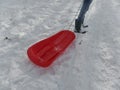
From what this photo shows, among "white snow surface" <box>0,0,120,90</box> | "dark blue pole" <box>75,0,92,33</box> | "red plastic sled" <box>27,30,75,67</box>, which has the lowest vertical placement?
"white snow surface" <box>0,0,120,90</box>

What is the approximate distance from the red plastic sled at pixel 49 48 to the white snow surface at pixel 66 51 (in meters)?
0.12

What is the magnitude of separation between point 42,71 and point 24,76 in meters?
0.34

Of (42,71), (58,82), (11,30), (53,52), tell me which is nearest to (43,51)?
(53,52)

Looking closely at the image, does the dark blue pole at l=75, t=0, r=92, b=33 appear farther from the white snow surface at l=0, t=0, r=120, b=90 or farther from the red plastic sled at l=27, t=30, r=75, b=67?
the red plastic sled at l=27, t=30, r=75, b=67

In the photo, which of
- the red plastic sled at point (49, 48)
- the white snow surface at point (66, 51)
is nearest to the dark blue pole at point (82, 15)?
the white snow surface at point (66, 51)

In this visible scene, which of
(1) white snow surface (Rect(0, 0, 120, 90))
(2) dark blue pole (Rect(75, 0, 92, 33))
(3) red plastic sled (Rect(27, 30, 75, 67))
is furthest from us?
(2) dark blue pole (Rect(75, 0, 92, 33))

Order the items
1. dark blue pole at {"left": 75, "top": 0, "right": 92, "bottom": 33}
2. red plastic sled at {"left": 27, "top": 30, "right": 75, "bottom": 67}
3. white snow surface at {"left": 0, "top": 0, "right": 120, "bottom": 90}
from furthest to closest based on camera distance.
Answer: dark blue pole at {"left": 75, "top": 0, "right": 92, "bottom": 33}
red plastic sled at {"left": 27, "top": 30, "right": 75, "bottom": 67}
white snow surface at {"left": 0, "top": 0, "right": 120, "bottom": 90}

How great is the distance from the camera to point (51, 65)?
4.94 m

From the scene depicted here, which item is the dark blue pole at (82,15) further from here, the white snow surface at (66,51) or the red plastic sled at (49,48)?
the red plastic sled at (49,48)

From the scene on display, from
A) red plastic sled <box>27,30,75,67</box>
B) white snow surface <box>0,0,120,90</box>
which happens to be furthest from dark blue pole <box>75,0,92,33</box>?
red plastic sled <box>27,30,75,67</box>

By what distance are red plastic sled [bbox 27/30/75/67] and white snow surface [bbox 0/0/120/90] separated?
0.41ft

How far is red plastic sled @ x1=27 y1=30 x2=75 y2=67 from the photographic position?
482 centimetres

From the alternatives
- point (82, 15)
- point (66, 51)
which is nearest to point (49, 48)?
point (66, 51)

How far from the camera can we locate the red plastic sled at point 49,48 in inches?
190
